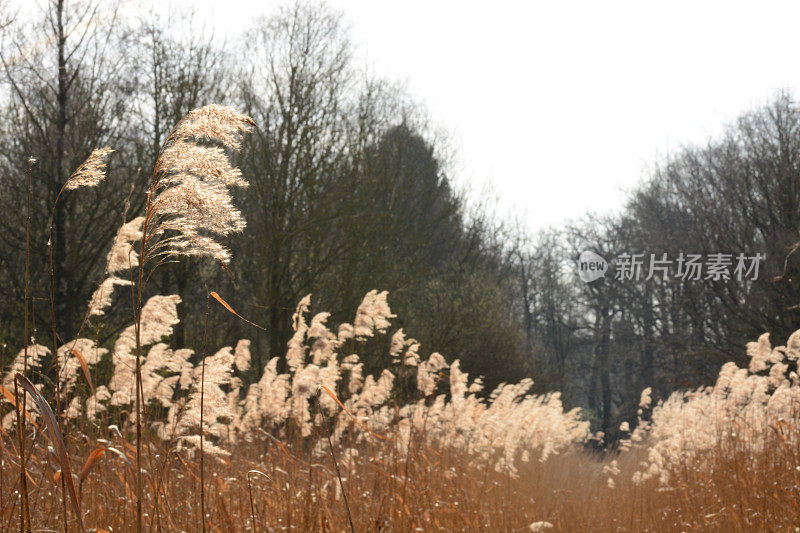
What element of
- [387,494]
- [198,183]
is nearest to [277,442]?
[387,494]

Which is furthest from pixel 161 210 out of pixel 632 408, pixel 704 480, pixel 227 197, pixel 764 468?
pixel 632 408

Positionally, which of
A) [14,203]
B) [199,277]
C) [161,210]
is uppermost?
[14,203]

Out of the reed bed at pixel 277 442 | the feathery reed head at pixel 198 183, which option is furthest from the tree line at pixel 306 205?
the feathery reed head at pixel 198 183

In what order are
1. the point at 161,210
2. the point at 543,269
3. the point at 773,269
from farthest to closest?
the point at 543,269
the point at 773,269
the point at 161,210

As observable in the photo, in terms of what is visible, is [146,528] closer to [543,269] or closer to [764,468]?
[764,468]

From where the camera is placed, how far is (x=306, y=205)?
11766 mm

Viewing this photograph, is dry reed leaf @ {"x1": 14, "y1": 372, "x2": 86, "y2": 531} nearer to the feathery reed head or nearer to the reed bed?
the reed bed

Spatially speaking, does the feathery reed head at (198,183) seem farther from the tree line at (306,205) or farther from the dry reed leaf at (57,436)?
the tree line at (306,205)

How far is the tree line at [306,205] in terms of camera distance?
30.3 ft

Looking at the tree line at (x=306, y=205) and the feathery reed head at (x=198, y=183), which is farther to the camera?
the tree line at (x=306, y=205)

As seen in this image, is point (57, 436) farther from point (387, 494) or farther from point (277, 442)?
point (387, 494)

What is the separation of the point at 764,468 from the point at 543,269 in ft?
81.6

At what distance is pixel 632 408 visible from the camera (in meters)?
23.3

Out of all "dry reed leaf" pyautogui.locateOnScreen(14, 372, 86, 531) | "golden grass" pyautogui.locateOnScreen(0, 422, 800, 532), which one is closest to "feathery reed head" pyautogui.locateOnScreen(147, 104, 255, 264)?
"dry reed leaf" pyautogui.locateOnScreen(14, 372, 86, 531)
